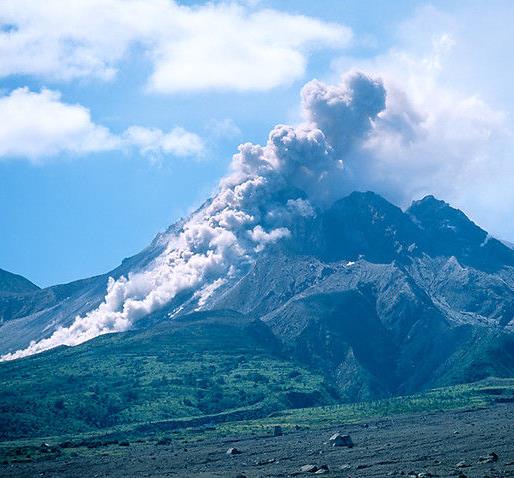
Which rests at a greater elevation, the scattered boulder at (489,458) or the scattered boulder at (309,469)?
the scattered boulder at (309,469)

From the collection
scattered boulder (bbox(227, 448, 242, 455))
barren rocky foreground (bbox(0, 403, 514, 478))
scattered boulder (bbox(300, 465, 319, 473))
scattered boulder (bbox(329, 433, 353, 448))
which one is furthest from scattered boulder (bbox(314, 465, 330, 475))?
scattered boulder (bbox(227, 448, 242, 455))

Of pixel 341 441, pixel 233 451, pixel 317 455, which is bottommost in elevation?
pixel 341 441

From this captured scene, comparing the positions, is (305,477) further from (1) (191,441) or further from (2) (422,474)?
(1) (191,441)

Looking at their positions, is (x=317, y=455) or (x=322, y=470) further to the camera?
(x=317, y=455)

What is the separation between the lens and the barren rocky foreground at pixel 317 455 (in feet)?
357

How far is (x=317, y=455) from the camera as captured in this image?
134m

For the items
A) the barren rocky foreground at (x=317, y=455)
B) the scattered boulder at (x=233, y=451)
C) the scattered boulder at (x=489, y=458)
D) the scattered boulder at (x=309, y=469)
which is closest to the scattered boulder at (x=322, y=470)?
the barren rocky foreground at (x=317, y=455)

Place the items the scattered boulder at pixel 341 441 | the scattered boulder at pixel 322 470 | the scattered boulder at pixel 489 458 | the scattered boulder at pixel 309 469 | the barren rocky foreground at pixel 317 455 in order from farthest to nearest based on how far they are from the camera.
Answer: the scattered boulder at pixel 341 441, the scattered boulder at pixel 309 469, the barren rocky foreground at pixel 317 455, the scattered boulder at pixel 322 470, the scattered boulder at pixel 489 458

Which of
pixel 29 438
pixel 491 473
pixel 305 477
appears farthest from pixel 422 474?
pixel 29 438

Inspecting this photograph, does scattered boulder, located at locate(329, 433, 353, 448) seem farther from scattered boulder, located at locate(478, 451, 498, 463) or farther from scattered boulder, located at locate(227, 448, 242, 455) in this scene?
scattered boulder, located at locate(478, 451, 498, 463)

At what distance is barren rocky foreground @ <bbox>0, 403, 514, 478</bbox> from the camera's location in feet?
357

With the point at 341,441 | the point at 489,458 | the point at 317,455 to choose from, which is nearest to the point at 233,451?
the point at 341,441

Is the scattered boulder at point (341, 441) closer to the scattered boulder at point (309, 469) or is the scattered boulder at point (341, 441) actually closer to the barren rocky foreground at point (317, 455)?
the barren rocky foreground at point (317, 455)

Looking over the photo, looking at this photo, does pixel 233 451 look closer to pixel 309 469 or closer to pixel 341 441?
pixel 341 441
